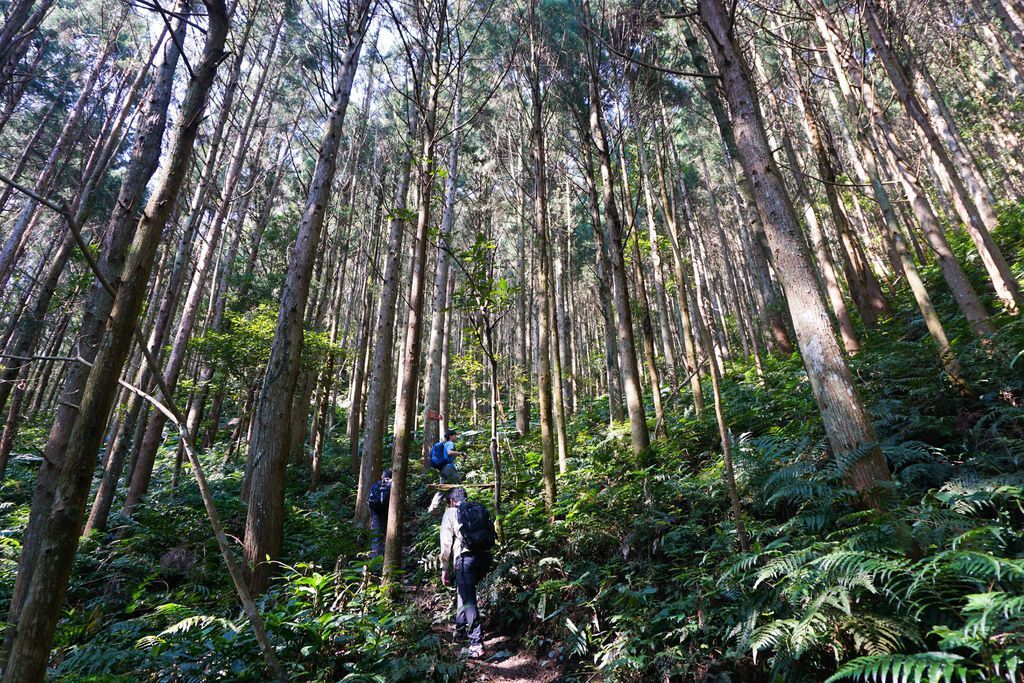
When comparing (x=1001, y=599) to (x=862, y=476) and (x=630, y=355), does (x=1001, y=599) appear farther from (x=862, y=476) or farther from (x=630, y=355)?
(x=630, y=355)

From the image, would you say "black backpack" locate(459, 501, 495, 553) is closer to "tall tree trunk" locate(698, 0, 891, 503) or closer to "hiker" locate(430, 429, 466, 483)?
"hiker" locate(430, 429, 466, 483)

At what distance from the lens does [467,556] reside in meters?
4.37

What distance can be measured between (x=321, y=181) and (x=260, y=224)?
10.2m

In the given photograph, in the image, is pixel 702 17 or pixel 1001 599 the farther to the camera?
pixel 702 17

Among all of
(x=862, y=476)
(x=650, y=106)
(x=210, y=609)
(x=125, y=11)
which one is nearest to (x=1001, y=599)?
(x=862, y=476)

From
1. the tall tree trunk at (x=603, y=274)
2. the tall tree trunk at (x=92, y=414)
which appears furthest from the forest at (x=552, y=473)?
the tall tree trunk at (x=603, y=274)

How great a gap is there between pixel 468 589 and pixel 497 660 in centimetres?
63

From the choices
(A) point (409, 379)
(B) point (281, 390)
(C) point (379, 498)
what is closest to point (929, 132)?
(A) point (409, 379)

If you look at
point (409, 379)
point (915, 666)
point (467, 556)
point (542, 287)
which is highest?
point (542, 287)

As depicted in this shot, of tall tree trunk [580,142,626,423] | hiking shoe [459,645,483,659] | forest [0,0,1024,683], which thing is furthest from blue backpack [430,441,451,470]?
tall tree trunk [580,142,626,423]

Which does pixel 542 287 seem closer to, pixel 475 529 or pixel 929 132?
pixel 475 529

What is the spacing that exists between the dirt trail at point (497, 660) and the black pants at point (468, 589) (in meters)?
0.15

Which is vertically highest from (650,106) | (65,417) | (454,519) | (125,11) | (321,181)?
(125,11)

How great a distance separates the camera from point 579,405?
62.6ft
